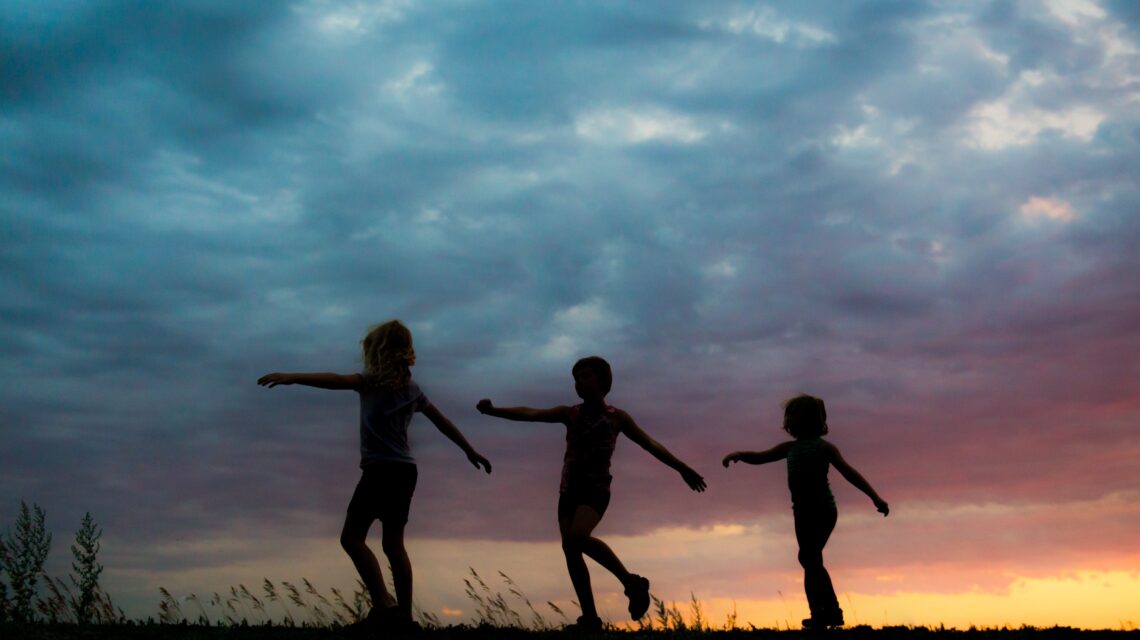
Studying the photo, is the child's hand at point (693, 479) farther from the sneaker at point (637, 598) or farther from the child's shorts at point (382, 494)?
the child's shorts at point (382, 494)

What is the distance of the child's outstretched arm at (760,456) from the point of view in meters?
12.5

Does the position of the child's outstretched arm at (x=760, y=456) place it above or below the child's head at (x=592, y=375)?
below

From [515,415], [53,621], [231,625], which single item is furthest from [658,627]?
[53,621]

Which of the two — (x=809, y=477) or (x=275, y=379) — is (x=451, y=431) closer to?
(x=275, y=379)

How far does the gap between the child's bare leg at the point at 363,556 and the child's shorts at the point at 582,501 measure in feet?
6.71

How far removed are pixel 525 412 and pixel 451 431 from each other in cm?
93

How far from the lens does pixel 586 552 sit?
10852mm

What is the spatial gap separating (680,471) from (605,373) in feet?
4.38

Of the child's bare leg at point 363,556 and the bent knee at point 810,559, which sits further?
the bent knee at point 810,559

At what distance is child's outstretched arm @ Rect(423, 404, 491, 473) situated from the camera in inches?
417

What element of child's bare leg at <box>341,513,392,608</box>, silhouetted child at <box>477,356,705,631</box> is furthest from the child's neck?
child's bare leg at <box>341,513,392,608</box>

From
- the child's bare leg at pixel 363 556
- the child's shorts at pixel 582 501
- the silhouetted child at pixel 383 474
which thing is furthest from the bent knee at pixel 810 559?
the child's bare leg at pixel 363 556

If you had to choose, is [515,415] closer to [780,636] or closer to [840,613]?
[780,636]

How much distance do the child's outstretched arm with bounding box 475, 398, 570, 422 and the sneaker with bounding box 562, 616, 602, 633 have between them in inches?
81.2
